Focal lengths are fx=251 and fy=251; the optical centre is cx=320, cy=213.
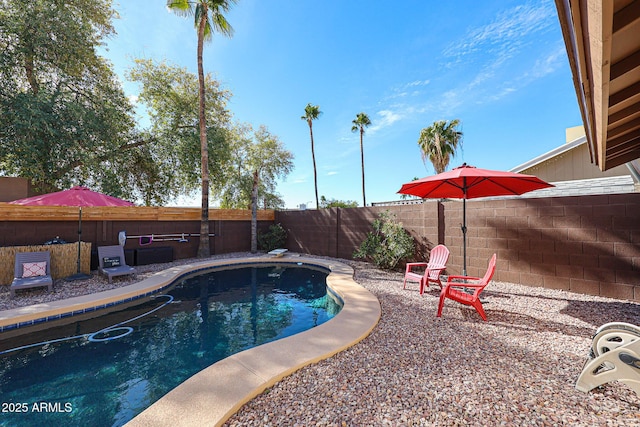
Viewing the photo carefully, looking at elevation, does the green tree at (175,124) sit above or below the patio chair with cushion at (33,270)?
above

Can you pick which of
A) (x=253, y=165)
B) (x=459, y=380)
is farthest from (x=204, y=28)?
(x=459, y=380)

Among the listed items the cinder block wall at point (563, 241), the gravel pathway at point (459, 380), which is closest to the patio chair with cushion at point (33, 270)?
the gravel pathway at point (459, 380)

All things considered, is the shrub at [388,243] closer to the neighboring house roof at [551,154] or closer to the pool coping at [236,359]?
the pool coping at [236,359]

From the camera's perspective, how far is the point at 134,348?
3385mm

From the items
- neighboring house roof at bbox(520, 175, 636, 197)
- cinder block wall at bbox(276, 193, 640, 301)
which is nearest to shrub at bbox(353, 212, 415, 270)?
cinder block wall at bbox(276, 193, 640, 301)

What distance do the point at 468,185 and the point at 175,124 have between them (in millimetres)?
10723

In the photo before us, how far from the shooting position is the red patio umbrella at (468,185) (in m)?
3.84

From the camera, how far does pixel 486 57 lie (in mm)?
7664

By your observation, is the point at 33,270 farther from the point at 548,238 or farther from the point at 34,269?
the point at 548,238

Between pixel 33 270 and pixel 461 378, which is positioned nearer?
pixel 461 378

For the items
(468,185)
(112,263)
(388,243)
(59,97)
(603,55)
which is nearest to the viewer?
(603,55)

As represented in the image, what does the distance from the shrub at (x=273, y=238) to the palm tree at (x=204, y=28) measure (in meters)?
2.21

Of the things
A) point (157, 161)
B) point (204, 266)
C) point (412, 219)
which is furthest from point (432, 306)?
point (157, 161)

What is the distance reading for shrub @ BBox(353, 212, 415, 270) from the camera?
6.57 meters
